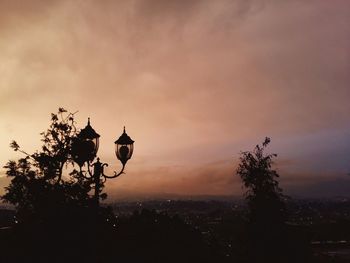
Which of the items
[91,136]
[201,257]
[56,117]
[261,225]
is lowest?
[201,257]

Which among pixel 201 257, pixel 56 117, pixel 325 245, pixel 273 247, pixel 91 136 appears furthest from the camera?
pixel 201 257

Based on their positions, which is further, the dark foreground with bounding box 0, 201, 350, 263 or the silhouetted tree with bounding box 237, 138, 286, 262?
the silhouetted tree with bounding box 237, 138, 286, 262

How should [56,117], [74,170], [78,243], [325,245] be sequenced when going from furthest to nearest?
1. [325,245]
2. [56,117]
3. [74,170]
4. [78,243]

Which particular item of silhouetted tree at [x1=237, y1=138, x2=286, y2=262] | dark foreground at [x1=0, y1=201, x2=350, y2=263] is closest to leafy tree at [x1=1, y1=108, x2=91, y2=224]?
dark foreground at [x1=0, y1=201, x2=350, y2=263]

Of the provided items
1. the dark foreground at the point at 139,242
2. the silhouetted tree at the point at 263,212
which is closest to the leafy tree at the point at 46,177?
the dark foreground at the point at 139,242

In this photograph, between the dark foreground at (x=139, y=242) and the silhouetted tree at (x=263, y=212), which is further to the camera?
the silhouetted tree at (x=263, y=212)

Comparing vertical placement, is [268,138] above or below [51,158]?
above

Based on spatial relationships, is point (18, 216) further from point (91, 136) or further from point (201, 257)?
point (201, 257)

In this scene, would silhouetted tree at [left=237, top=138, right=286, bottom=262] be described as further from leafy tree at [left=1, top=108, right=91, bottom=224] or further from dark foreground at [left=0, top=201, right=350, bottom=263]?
leafy tree at [left=1, top=108, right=91, bottom=224]

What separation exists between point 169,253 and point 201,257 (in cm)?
503

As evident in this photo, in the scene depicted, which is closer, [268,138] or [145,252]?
[145,252]

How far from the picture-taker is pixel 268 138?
117ft

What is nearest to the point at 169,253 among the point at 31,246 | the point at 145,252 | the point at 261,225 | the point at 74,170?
the point at 145,252

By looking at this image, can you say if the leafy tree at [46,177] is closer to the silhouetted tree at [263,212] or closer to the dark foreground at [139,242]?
the dark foreground at [139,242]
